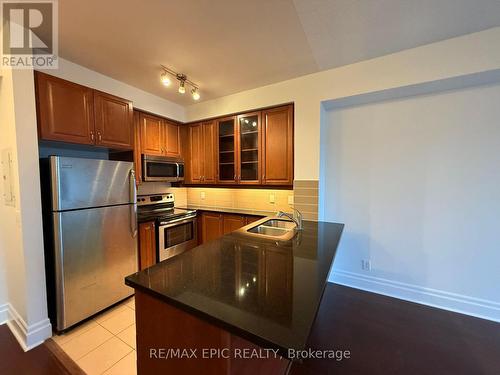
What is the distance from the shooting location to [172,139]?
340 centimetres

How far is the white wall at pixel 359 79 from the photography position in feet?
5.95

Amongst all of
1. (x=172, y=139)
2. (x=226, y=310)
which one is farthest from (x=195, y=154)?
(x=226, y=310)

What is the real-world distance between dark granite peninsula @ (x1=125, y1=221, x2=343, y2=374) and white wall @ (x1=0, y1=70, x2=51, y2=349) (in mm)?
1378

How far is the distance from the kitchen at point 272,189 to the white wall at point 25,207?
0.04ft

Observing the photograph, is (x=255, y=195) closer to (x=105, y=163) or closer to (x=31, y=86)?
(x=105, y=163)

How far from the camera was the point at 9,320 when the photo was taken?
203 cm

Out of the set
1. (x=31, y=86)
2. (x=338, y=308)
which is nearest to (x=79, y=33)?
(x=31, y=86)

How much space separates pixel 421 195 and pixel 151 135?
140 inches

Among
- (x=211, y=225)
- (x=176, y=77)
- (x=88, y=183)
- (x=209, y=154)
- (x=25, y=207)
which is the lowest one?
(x=211, y=225)

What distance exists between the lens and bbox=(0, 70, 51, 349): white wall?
1706 mm

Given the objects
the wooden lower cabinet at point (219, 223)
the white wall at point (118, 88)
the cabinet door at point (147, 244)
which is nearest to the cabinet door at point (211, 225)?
the wooden lower cabinet at point (219, 223)

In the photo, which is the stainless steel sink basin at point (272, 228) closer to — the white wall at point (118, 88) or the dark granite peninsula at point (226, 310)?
the dark granite peninsula at point (226, 310)

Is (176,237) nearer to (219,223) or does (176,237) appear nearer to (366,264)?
(219,223)
